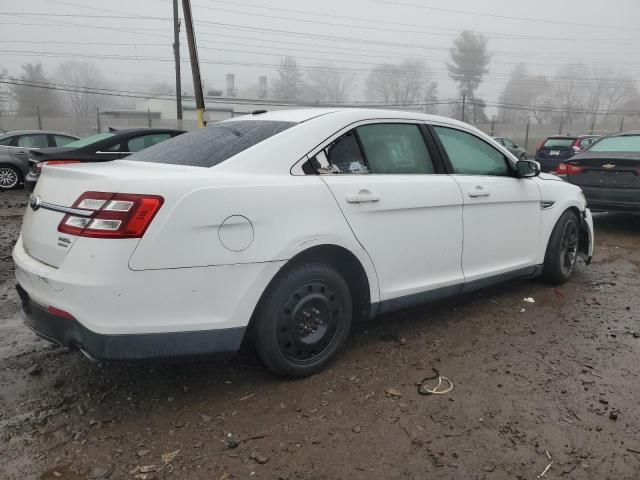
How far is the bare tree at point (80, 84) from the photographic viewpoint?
206 feet

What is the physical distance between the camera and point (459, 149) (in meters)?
3.81

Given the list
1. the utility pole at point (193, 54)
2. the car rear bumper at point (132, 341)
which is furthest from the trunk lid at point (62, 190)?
the utility pole at point (193, 54)

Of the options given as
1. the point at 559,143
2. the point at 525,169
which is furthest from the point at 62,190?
the point at 559,143

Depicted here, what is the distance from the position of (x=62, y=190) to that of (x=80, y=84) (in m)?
72.3

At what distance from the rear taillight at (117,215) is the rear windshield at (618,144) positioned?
7156mm

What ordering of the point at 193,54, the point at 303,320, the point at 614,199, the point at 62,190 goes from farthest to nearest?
the point at 193,54 < the point at 614,199 < the point at 303,320 < the point at 62,190

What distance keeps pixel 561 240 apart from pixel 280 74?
74.0m

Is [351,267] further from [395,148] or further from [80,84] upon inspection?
[80,84]

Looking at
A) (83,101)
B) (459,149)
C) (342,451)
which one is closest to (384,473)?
(342,451)

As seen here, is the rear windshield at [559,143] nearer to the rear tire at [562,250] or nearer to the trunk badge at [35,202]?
the rear tire at [562,250]

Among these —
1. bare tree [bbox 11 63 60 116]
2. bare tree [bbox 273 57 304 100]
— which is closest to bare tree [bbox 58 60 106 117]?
bare tree [bbox 11 63 60 116]

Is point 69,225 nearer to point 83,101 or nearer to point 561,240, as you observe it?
point 561,240

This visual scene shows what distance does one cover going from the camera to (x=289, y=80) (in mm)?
73562

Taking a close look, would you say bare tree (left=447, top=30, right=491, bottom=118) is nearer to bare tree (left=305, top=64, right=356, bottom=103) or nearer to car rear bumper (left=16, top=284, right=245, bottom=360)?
bare tree (left=305, top=64, right=356, bottom=103)
